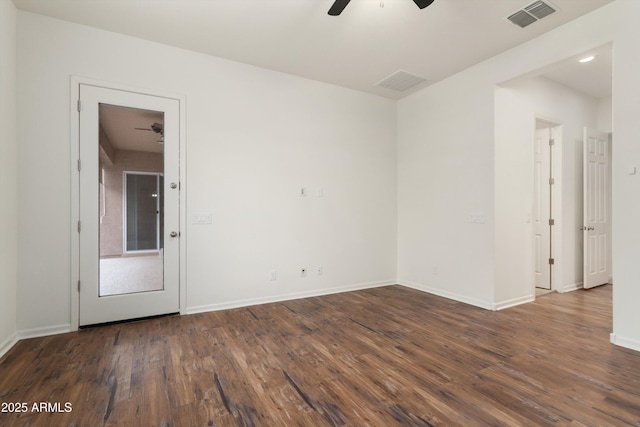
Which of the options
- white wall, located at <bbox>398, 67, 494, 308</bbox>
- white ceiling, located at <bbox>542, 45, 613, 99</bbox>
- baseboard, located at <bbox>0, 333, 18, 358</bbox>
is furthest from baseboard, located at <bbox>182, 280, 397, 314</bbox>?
white ceiling, located at <bbox>542, 45, 613, 99</bbox>

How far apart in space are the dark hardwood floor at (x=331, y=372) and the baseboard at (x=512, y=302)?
0.91 feet

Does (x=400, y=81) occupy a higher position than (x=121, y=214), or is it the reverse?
(x=400, y=81)

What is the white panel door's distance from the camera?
471cm

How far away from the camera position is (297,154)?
4254 mm

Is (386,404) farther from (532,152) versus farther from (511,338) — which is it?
(532,152)

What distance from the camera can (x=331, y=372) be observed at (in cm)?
228

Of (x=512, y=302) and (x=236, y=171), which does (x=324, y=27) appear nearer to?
(x=236, y=171)

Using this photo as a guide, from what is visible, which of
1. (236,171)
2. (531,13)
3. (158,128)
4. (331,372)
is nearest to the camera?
(331,372)

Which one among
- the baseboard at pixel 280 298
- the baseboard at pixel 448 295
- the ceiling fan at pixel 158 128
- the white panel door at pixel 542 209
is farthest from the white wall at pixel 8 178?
the white panel door at pixel 542 209

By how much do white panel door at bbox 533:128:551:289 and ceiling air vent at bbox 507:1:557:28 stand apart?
7.43ft

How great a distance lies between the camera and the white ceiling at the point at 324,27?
2760 mm

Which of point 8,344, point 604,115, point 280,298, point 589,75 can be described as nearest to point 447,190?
point 589,75

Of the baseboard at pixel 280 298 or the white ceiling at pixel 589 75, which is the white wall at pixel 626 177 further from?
the baseboard at pixel 280 298

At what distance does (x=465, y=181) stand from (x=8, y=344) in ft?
16.7
